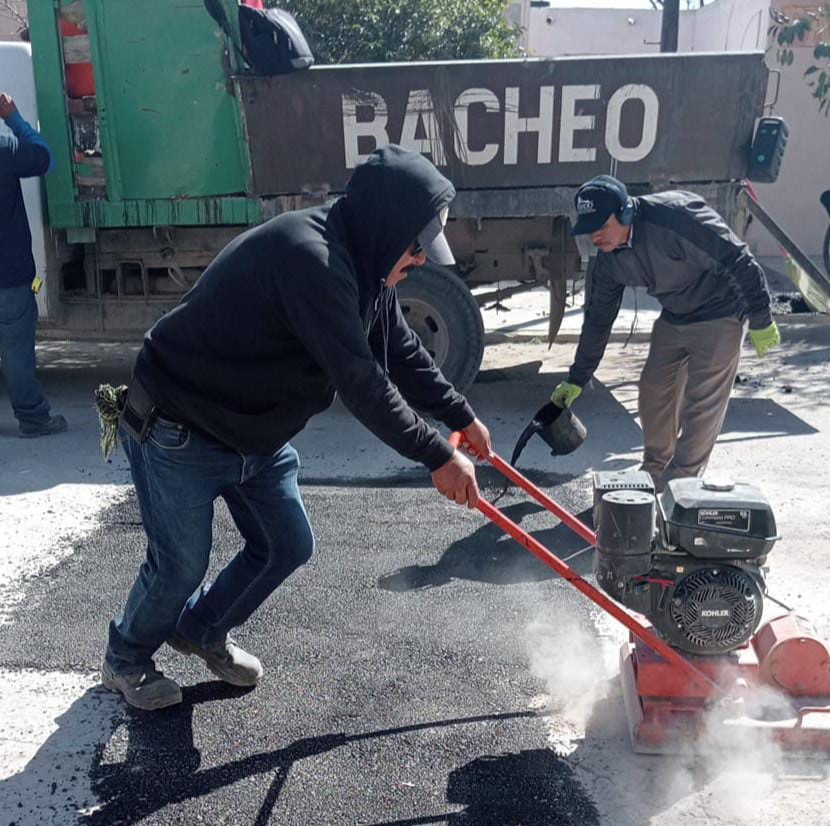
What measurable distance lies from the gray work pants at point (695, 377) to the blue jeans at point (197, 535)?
7.75 feet

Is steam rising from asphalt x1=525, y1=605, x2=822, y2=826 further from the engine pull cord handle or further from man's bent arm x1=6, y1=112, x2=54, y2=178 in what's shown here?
man's bent arm x1=6, y1=112, x2=54, y2=178

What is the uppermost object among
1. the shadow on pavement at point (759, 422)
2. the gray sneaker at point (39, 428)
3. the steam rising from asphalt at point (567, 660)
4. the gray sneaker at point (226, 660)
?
the gray sneaker at point (226, 660)

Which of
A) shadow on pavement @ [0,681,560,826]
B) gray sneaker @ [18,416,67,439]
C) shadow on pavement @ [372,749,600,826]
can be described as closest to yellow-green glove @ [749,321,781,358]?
shadow on pavement @ [0,681,560,826]

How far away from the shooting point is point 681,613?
330 centimetres

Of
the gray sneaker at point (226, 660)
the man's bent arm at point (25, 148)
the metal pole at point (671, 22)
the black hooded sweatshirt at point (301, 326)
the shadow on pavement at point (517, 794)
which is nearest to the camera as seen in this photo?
the black hooded sweatshirt at point (301, 326)

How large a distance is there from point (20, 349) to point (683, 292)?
13.8 ft

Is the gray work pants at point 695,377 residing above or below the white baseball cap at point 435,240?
below

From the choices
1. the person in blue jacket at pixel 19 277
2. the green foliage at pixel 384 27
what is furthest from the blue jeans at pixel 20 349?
the green foliage at pixel 384 27

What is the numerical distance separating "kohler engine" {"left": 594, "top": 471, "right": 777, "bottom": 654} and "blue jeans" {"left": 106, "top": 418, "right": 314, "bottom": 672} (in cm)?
104

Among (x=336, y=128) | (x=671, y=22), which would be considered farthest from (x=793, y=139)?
(x=336, y=128)

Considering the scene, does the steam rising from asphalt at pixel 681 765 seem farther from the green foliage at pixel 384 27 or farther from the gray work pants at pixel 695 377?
the green foliage at pixel 384 27

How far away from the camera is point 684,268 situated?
16.5ft

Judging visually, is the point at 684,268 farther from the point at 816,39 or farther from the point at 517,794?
the point at 816,39

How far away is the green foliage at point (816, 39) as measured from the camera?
46.0ft
